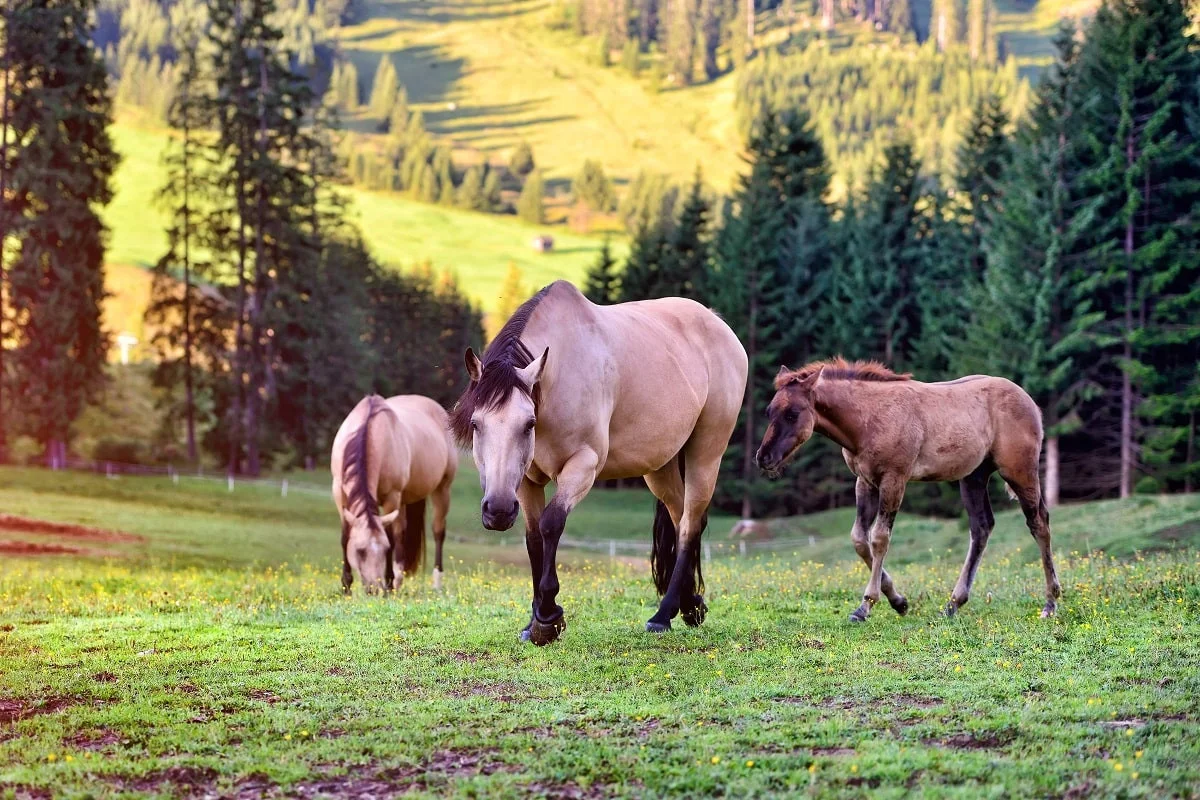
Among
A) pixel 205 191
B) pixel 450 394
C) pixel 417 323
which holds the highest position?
pixel 205 191

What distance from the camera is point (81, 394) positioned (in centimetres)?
4978

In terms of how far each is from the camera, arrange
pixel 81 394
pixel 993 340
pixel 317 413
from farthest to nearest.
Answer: pixel 317 413, pixel 81 394, pixel 993 340

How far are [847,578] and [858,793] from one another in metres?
10.8

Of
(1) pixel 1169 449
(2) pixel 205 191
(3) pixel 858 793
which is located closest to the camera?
(3) pixel 858 793

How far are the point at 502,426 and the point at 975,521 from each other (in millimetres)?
5956

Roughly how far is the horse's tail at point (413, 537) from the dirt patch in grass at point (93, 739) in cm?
1264

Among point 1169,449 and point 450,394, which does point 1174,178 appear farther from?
point 450,394

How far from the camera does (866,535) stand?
37.8 feet

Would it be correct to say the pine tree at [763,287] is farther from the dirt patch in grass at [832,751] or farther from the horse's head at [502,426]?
the dirt patch in grass at [832,751]

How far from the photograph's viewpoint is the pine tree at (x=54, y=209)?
4503cm

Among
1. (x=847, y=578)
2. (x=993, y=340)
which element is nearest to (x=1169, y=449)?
(x=993, y=340)

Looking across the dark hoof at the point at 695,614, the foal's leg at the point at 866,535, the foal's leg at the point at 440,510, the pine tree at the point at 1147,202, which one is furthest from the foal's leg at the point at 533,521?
the pine tree at the point at 1147,202

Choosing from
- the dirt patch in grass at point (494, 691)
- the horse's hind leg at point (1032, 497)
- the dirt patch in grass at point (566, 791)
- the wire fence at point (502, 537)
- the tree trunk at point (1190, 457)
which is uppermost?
the horse's hind leg at point (1032, 497)

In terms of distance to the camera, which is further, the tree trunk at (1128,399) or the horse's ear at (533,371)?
the tree trunk at (1128,399)
